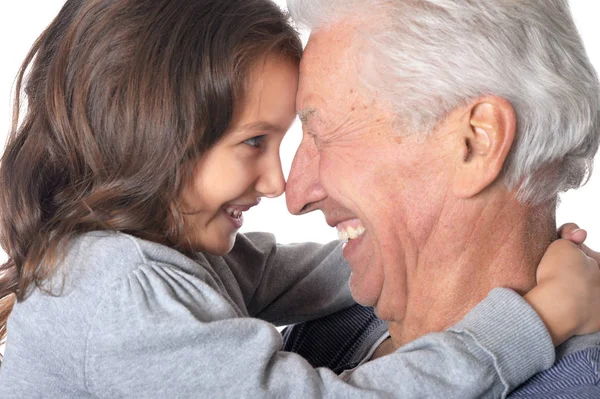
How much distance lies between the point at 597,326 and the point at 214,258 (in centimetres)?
92

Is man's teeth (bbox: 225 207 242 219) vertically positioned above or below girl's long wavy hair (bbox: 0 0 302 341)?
below

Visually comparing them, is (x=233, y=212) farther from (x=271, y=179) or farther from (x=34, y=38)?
(x=34, y=38)

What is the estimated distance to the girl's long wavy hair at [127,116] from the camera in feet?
6.00

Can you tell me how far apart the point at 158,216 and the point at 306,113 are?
0.38 metres

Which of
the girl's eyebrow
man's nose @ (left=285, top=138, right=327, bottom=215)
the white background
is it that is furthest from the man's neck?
the white background

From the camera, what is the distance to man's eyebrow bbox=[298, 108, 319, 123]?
6.09ft

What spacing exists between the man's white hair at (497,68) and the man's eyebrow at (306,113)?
0.50 feet

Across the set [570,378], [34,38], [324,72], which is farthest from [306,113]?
[34,38]

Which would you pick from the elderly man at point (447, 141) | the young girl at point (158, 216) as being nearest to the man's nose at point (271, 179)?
the young girl at point (158, 216)

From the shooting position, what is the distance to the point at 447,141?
5.58 ft

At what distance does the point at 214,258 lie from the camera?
2.20 m

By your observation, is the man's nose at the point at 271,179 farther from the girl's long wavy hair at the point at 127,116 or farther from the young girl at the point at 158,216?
Result: the girl's long wavy hair at the point at 127,116

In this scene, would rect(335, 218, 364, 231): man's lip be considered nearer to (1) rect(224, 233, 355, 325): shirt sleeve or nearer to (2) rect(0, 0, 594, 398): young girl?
(2) rect(0, 0, 594, 398): young girl

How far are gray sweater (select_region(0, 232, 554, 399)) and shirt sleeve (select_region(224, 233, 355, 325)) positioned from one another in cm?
55
